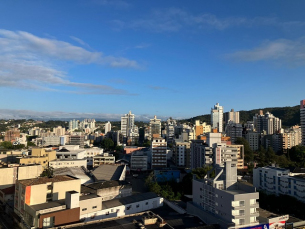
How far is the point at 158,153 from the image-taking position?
28.2 m

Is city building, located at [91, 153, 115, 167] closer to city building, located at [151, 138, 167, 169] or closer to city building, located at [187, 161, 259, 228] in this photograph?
city building, located at [151, 138, 167, 169]

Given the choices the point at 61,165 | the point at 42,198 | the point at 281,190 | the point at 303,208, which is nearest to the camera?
the point at 42,198

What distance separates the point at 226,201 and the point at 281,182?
969cm

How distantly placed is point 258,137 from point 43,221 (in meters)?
38.9

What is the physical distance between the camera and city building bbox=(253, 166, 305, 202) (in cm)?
1606

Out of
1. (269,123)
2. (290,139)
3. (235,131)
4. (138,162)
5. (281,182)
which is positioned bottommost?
(138,162)

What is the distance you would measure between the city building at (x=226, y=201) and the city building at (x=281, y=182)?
7114 mm

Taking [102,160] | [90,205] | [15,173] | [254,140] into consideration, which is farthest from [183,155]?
[90,205]

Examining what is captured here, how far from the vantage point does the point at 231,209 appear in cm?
966

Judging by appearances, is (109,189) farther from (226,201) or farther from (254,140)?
(254,140)

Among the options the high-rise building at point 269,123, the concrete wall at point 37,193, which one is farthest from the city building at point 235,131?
the concrete wall at point 37,193

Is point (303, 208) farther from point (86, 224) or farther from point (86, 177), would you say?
point (86, 177)

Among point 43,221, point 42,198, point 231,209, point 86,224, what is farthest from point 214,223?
point 42,198

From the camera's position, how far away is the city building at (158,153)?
28047 mm
